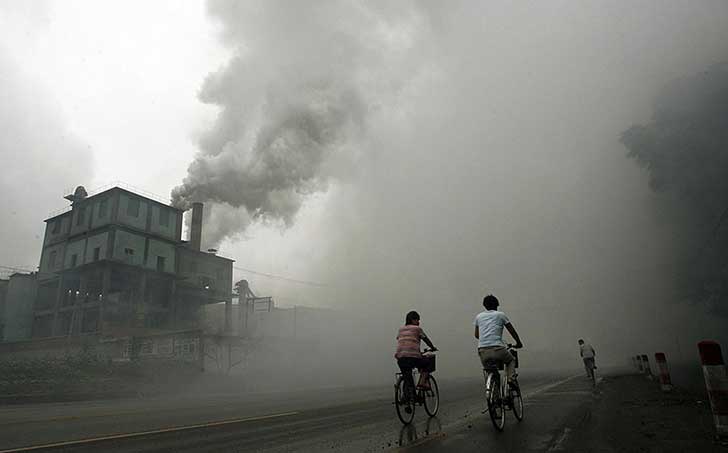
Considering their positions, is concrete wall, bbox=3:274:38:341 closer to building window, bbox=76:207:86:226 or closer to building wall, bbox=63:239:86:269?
building wall, bbox=63:239:86:269

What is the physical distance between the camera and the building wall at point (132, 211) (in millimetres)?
44469

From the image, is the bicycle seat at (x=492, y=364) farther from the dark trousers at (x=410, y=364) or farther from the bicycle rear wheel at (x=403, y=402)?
the bicycle rear wheel at (x=403, y=402)

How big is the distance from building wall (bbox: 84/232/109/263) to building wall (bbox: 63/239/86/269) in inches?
38.4

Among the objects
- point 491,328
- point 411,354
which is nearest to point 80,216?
point 411,354

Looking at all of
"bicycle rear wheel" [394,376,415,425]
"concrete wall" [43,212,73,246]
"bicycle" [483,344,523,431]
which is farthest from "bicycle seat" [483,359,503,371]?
"concrete wall" [43,212,73,246]

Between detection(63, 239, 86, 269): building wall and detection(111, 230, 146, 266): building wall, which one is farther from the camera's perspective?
detection(63, 239, 86, 269): building wall

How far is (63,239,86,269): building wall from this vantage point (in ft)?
146

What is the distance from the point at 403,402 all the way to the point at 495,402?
1.57m

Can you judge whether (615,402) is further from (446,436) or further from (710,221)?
(710,221)

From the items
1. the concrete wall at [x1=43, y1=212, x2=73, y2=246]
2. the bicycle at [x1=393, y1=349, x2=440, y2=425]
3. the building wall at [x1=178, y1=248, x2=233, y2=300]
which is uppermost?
the concrete wall at [x1=43, y1=212, x2=73, y2=246]

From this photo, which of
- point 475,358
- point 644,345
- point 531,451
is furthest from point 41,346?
point 644,345

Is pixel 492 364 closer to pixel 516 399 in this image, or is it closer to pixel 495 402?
pixel 495 402

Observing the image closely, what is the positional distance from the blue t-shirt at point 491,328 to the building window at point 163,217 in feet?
152

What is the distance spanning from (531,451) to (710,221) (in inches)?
1203
